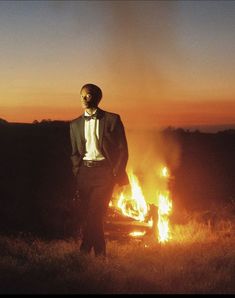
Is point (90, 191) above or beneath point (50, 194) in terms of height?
above

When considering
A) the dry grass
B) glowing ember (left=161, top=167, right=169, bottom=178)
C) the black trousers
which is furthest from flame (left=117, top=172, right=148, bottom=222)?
the black trousers

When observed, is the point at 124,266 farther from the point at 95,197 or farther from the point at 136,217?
the point at 136,217

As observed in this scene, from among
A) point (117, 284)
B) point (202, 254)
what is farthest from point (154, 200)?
point (117, 284)

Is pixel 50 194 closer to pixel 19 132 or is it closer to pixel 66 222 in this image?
pixel 66 222

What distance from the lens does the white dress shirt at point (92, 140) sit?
833cm

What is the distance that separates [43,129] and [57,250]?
24.6 m

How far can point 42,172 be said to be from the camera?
64.8ft

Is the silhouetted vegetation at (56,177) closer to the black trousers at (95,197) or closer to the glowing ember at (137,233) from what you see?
the glowing ember at (137,233)

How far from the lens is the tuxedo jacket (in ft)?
27.0

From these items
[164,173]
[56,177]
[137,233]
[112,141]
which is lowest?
[56,177]

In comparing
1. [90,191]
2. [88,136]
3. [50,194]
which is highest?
[88,136]

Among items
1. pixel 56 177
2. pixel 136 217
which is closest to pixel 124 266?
pixel 136 217

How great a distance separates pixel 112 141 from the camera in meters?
8.26

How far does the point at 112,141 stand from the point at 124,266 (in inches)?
69.5
